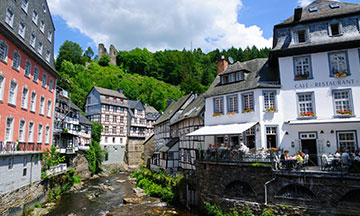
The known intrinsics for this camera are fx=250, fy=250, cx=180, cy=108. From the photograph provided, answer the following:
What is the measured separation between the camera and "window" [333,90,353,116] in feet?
51.8

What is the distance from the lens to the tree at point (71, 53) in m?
78.5

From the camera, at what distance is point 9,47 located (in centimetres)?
1619

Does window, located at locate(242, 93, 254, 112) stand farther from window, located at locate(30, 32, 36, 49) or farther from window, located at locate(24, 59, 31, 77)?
window, located at locate(30, 32, 36, 49)

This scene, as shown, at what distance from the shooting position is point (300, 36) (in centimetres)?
1773

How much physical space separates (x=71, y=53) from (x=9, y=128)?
7033cm

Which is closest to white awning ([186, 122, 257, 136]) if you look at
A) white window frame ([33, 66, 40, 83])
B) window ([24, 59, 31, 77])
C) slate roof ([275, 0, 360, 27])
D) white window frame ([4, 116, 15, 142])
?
slate roof ([275, 0, 360, 27])

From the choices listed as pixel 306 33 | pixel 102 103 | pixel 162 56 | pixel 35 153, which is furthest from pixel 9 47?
pixel 162 56

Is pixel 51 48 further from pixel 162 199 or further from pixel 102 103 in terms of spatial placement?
pixel 102 103

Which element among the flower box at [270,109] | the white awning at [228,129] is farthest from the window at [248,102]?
the white awning at [228,129]

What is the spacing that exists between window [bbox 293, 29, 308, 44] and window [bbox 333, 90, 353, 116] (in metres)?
4.21

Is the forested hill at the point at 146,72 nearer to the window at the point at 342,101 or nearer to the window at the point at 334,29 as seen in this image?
the window at the point at 334,29

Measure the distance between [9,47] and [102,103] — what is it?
104 ft

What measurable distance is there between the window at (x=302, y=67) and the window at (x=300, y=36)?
4.36 ft

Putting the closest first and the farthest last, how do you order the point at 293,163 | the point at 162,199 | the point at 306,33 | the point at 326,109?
the point at 293,163 < the point at 326,109 < the point at 306,33 < the point at 162,199
